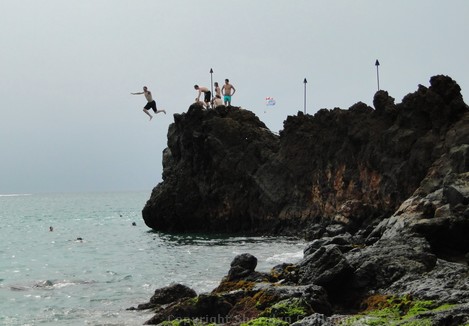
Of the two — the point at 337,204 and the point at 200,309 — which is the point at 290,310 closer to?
the point at 200,309

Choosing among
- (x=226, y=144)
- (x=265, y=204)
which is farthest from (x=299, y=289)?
(x=226, y=144)

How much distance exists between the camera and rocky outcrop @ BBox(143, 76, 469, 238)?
43.9m

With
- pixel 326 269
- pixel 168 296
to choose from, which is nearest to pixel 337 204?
pixel 168 296

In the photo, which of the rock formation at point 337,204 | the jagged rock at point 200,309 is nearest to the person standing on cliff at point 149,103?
the rock formation at point 337,204

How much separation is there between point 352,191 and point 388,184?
5.26 metres

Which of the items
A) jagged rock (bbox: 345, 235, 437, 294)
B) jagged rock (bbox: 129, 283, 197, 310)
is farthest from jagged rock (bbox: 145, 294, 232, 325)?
jagged rock (bbox: 345, 235, 437, 294)

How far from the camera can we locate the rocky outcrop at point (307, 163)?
43.9 meters

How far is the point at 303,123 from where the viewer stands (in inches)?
2341

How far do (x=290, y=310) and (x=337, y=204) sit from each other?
37540 mm

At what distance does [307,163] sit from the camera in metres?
57.1

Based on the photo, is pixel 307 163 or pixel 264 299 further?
pixel 307 163

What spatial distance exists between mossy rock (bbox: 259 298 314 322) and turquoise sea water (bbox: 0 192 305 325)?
5.60 m

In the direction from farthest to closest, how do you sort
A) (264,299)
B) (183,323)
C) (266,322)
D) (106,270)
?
(106,270) < (264,299) < (183,323) < (266,322)

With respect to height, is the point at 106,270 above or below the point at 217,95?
below
